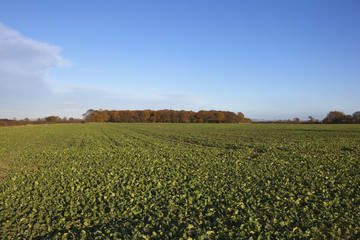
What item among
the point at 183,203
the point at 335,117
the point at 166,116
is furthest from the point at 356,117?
the point at 183,203

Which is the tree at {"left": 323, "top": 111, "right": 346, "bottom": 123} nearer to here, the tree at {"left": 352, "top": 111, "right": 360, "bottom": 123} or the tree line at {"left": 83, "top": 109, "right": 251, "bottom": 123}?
the tree at {"left": 352, "top": 111, "right": 360, "bottom": 123}

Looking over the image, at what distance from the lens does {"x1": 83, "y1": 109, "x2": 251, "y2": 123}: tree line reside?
154m

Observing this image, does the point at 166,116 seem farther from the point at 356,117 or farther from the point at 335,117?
the point at 356,117

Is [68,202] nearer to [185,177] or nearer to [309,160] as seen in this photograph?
[185,177]

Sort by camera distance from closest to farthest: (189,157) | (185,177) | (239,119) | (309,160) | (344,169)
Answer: (185,177) → (344,169) → (309,160) → (189,157) → (239,119)

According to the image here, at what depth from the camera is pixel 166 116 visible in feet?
523

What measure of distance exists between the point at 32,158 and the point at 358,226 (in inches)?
898

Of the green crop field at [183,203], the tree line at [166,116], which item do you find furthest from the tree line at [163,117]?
the green crop field at [183,203]

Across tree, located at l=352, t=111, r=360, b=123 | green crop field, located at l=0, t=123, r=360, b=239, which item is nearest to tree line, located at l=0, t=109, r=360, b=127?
tree, located at l=352, t=111, r=360, b=123

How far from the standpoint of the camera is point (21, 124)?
324 ft

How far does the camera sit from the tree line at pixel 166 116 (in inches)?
6083

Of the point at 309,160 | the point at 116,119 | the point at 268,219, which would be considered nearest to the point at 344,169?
the point at 309,160

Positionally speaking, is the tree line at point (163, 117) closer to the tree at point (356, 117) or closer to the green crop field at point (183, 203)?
the tree at point (356, 117)

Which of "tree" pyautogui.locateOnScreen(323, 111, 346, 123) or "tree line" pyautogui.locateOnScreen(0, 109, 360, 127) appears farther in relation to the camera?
"tree line" pyautogui.locateOnScreen(0, 109, 360, 127)
